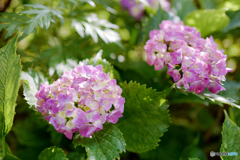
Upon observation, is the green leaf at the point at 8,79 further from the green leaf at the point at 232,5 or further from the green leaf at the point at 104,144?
the green leaf at the point at 232,5

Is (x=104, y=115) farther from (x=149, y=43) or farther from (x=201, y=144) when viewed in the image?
(x=201, y=144)

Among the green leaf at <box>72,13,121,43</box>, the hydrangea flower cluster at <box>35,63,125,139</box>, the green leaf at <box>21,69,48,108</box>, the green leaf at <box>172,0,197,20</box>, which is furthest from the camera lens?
the green leaf at <box>172,0,197,20</box>

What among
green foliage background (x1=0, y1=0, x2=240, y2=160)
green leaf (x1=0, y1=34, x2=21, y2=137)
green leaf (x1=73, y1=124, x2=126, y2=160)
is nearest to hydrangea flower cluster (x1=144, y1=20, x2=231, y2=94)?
green foliage background (x1=0, y1=0, x2=240, y2=160)

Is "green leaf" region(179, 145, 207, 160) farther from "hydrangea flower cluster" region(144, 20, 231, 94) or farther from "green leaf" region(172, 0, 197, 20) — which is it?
"green leaf" region(172, 0, 197, 20)

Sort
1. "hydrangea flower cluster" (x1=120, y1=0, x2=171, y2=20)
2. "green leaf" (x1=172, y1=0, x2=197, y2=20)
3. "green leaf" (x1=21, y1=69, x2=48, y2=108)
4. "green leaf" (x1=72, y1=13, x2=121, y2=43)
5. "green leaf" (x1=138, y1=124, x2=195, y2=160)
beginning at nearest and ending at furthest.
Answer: "green leaf" (x1=21, y1=69, x2=48, y2=108)
"green leaf" (x1=72, y1=13, x2=121, y2=43)
"green leaf" (x1=138, y1=124, x2=195, y2=160)
"green leaf" (x1=172, y1=0, x2=197, y2=20)
"hydrangea flower cluster" (x1=120, y1=0, x2=171, y2=20)

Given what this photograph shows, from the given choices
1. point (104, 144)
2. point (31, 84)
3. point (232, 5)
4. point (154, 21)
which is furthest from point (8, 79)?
point (232, 5)

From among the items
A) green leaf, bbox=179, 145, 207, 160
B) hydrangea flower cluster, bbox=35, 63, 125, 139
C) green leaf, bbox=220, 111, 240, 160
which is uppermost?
green leaf, bbox=220, 111, 240, 160

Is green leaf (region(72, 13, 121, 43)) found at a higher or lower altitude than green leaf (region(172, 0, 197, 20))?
lower
